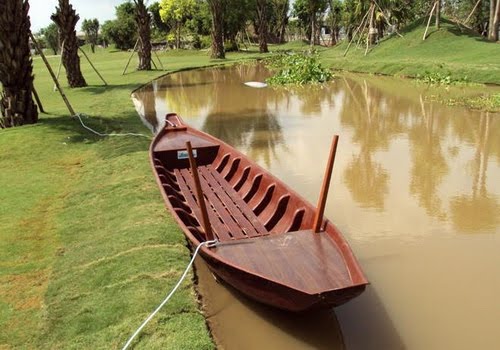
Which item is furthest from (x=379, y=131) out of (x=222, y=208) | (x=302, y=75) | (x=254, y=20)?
(x=254, y=20)

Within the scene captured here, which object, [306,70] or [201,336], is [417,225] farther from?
[306,70]

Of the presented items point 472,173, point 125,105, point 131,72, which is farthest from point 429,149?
point 131,72

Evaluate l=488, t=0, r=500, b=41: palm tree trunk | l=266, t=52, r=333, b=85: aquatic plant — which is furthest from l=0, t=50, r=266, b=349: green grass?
l=488, t=0, r=500, b=41: palm tree trunk

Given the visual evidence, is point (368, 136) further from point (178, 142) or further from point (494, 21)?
point (494, 21)

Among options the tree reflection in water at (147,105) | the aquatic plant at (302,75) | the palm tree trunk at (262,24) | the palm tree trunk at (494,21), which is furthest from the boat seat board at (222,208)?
the palm tree trunk at (262,24)

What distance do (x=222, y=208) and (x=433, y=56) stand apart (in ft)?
84.6

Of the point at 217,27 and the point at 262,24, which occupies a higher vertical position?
the point at 262,24

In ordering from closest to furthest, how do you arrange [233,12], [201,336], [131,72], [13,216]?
[201,336], [13,216], [131,72], [233,12]

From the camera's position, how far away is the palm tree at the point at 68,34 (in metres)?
22.2

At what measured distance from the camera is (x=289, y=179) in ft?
32.3

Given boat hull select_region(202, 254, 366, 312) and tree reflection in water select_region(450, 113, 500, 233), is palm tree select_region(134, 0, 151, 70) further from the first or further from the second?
boat hull select_region(202, 254, 366, 312)

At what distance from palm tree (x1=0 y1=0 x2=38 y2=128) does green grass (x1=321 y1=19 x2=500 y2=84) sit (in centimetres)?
1806

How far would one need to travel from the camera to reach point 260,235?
5949mm

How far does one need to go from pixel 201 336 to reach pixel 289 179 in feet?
18.0
